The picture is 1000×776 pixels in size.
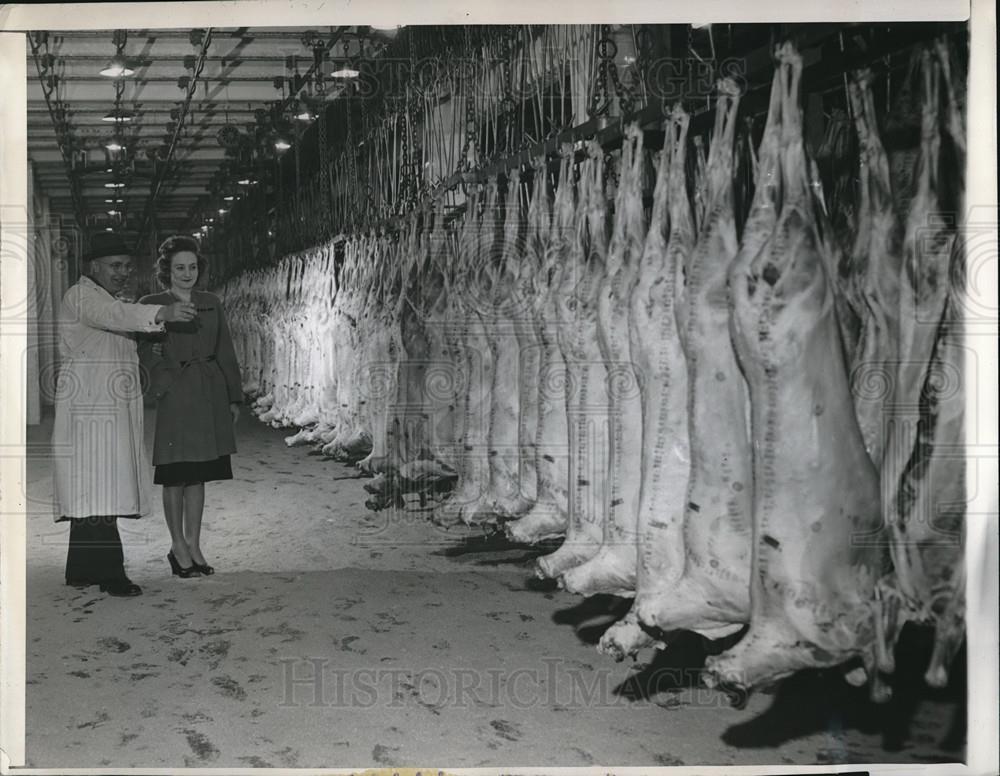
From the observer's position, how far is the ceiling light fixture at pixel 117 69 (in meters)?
2.92

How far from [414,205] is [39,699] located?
199 centimetres

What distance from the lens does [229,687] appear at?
112 inches

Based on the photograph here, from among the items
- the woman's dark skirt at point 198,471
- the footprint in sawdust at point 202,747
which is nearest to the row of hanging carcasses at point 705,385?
the woman's dark skirt at point 198,471

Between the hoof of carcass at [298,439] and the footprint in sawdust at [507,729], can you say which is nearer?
the footprint in sawdust at [507,729]

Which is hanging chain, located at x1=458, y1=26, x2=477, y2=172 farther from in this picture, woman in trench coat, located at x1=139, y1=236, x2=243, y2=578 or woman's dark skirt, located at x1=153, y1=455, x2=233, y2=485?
woman's dark skirt, located at x1=153, y1=455, x2=233, y2=485

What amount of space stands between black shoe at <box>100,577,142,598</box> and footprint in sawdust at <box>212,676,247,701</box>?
0.39 meters

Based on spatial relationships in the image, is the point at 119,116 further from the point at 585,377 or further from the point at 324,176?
the point at 585,377

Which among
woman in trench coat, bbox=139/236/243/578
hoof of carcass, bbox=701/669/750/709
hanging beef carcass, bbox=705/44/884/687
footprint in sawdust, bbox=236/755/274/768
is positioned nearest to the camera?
hanging beef carcass, bbox=705/44/884/687

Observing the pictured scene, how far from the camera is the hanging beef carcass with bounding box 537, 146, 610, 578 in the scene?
2.86m

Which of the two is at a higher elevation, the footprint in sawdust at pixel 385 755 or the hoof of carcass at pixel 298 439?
the hoof of carcass at pixel 298 439

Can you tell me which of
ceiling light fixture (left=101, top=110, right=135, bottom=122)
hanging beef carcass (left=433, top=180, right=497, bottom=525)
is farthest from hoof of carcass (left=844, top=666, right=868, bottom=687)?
ceiling light fixture (left=101, top=110, right=135, bottom=122)

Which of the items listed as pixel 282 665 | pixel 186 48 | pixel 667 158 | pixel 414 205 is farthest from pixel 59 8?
pixel 282 665

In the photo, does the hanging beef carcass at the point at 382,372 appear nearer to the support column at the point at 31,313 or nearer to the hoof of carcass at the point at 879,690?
the support column at the point at 31,313

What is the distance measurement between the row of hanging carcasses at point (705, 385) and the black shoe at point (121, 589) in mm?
664
